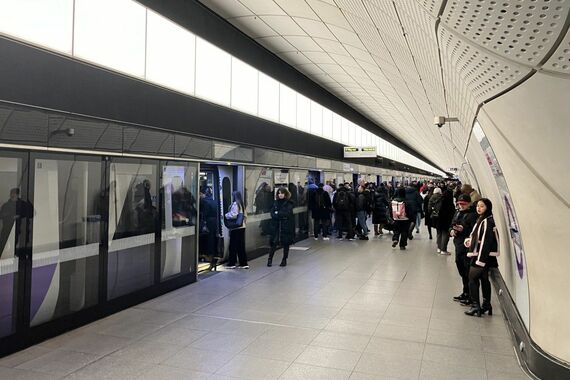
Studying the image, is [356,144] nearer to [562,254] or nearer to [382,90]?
[382,90]

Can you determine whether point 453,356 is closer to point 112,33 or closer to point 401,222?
point 112,33

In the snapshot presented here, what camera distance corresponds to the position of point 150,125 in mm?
6047

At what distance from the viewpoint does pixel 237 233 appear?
27.2 ft

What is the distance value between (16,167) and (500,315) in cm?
606

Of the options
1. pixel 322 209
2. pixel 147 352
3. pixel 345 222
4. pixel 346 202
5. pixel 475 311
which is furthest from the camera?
pixel 345 222

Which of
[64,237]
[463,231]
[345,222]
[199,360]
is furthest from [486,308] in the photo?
[345,222]

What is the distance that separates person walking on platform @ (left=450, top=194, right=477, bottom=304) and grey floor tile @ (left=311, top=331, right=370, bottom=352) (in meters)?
2.08

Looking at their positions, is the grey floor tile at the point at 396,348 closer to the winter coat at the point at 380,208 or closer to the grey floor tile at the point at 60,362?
the grey floor tile at the point at 60,362

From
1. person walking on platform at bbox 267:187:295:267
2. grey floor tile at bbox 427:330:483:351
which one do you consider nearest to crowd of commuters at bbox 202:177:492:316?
person walking on platform at bbox 267:187:295:267

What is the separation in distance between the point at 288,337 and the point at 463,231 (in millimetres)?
2856

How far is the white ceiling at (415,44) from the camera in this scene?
4.97ft

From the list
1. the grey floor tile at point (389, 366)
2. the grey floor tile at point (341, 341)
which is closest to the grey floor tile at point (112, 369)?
the grey floor tile at point (341, 341)

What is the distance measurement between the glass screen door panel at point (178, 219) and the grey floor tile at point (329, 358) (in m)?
3.13

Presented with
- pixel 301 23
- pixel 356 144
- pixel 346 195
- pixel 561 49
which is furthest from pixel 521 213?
pixel 356 144
